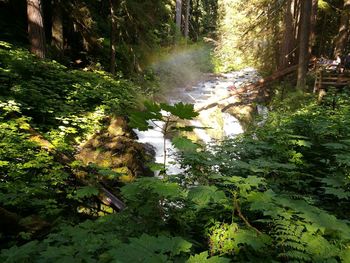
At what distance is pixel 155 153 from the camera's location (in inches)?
428

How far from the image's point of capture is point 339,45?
17031 millimetres

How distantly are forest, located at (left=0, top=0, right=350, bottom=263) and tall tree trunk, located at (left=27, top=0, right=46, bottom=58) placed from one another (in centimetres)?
3

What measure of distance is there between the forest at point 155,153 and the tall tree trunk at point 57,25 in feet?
0.43

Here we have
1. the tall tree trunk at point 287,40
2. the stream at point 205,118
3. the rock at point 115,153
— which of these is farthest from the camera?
the tall tree trunk at point 287,40

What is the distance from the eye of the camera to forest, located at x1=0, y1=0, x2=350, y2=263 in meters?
2.37

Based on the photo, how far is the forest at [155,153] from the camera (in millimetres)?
2367

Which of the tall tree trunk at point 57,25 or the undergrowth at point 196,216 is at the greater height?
the tall tree trunk at point 57,25

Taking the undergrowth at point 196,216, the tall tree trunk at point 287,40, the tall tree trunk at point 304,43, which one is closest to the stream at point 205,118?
the tall tree trunk at point 287,40

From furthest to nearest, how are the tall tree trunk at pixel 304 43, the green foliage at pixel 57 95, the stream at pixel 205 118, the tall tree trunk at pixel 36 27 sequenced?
1. the tall tree trunk at pixel 304 43
2. the stream at pixel 205 118
3. the tall tree trunk at pixel 36 27
4. the green foliage at pixel 57 95

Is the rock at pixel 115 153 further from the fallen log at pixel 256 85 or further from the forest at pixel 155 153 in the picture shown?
the fallen log at pixel 256 85

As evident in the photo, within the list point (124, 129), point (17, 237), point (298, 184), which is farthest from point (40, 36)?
point (298, 184)

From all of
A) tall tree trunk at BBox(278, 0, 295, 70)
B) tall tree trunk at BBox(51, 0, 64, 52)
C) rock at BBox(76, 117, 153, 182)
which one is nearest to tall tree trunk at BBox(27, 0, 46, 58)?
tall tree trunk at BBox(51, 0, 64, 52)

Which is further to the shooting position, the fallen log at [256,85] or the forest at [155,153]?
the fallen log at [256,85]

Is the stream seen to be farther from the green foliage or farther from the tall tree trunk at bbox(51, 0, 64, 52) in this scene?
the tall tree trunk at bbox(51, 0, 64, 52)
